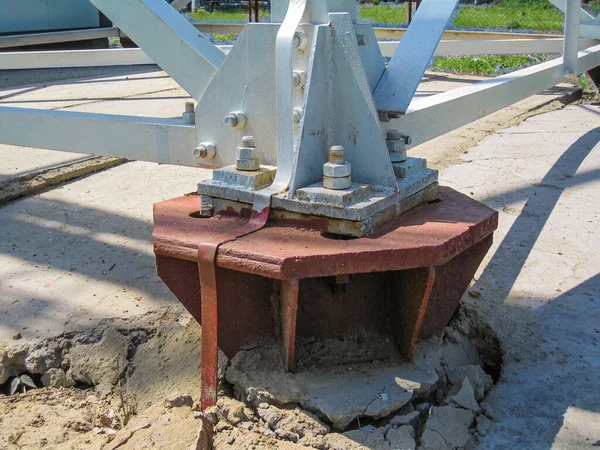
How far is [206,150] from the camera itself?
182 centimetres

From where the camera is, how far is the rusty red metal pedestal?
1439mm

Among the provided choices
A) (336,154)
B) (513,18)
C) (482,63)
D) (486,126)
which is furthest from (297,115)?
(513,18)

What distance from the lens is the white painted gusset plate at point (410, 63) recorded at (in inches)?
69.1

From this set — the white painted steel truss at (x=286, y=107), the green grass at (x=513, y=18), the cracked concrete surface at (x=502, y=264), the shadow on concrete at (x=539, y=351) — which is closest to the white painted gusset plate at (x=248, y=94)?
the white painted steel truss at (x=286, y=107)

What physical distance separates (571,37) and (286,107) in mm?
2563

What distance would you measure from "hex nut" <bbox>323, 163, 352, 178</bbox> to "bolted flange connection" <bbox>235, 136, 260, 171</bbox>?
19cm

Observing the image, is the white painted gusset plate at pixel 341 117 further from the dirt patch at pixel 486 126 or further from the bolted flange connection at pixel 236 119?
the dirt patch at pixel 486 126

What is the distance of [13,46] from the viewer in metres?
6.82

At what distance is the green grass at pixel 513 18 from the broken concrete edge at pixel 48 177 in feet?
32.1

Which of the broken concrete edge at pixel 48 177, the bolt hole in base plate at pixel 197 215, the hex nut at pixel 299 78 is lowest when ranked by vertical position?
the broken concrete edge at pixel 48 177

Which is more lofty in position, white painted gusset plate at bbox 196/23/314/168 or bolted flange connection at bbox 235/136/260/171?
white painted gusset plate at bbox 196/23/314/168

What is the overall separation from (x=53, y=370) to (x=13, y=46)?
571cm

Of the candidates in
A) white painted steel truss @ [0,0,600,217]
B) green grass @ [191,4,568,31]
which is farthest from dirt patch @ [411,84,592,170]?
green grass @ [191,4,568,31]

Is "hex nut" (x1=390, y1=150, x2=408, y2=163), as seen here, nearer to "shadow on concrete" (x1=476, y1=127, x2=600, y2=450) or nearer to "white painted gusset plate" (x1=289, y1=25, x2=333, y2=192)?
"white painted gusset plate" (x1=289, y1=25, x2=333, y2=192)
